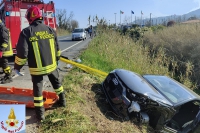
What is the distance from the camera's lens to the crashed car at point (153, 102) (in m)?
3.83

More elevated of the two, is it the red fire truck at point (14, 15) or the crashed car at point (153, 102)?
the red fire truck at point (14, 15)

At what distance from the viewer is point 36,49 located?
312 cm

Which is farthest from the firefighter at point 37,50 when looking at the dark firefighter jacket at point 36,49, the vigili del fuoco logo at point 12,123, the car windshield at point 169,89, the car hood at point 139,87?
the car windshield at point 169,89

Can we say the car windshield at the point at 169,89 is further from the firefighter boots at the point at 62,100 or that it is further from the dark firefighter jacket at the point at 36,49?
the dark firefighter jacket at the point at 36,49

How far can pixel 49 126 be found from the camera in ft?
10.3

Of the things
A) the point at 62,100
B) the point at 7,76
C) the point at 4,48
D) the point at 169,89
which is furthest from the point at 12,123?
the point at 169,89

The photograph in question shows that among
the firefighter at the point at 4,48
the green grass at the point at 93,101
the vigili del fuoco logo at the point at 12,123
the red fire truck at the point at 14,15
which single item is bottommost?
the green grass at the point at 93,101

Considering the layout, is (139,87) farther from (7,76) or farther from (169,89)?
(7,76)

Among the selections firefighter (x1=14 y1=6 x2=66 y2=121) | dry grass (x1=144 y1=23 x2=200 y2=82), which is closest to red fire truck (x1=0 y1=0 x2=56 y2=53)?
firefighter (x1=14 y1=6 x2=66 y2=121)

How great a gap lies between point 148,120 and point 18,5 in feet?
22.9

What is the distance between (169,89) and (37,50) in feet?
10.1

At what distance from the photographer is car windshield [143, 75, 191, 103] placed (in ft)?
13.9

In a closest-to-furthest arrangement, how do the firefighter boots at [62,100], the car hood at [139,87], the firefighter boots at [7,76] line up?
the firefighter boots at [62,100] → the car hood at [139,87] → the firefighter boots at [7,76]

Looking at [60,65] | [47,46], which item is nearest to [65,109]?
[47,46]
